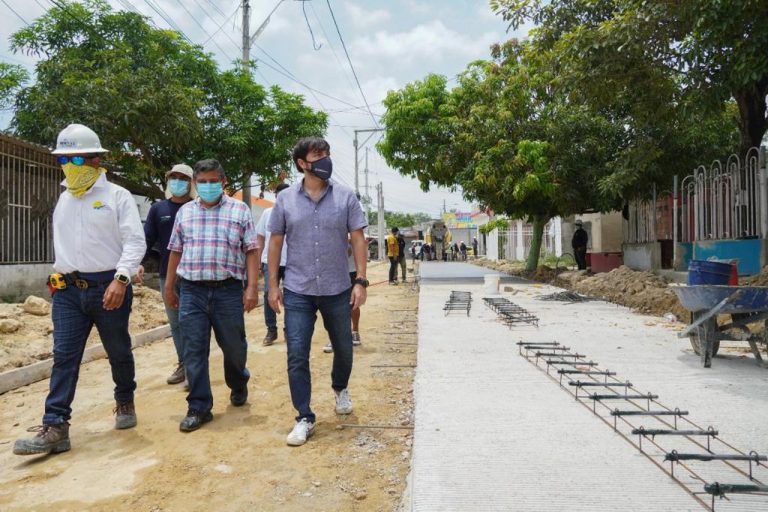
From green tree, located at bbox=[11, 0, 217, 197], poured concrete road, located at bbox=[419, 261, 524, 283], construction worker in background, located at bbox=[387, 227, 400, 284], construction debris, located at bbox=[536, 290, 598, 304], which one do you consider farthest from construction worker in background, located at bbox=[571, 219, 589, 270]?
green tree, located at bbox=[11, 0, 217, 197]

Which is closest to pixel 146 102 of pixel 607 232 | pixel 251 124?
pixel 251 124

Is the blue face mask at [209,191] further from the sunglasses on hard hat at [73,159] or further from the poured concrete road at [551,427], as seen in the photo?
the poured concrete road at [551,427]

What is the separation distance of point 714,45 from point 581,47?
1875 millimetres

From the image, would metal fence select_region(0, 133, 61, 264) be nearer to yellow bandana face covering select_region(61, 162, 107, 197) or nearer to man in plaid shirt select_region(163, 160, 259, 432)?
yellow bandana face covering select_region(61, 162, 107, 197)

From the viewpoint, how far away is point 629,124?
15086 mm

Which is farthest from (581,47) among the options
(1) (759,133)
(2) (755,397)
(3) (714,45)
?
(2) (755,397)

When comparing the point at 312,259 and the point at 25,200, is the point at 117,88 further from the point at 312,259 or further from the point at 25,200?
the point at 312,259

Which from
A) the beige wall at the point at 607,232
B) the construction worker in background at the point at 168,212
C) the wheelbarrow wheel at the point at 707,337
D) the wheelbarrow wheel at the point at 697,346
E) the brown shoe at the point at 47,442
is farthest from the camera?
the beige wall at the point at 607,232

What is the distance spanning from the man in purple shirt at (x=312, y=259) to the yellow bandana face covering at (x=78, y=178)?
110cm

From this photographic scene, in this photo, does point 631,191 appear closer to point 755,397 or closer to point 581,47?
point 581,47

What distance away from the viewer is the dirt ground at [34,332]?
576 centimetres

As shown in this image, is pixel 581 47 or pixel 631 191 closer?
pixel 581 47

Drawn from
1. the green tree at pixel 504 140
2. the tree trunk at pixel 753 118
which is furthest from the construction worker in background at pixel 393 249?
the tree trunk at pixel 753 118

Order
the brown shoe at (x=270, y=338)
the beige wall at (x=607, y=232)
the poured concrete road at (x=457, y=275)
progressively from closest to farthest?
1. the brown shoe at (x=270, y=338)
2. the poured concrete road at (x=457, y=275)
3. the beige wall at (x=607, y=232)
